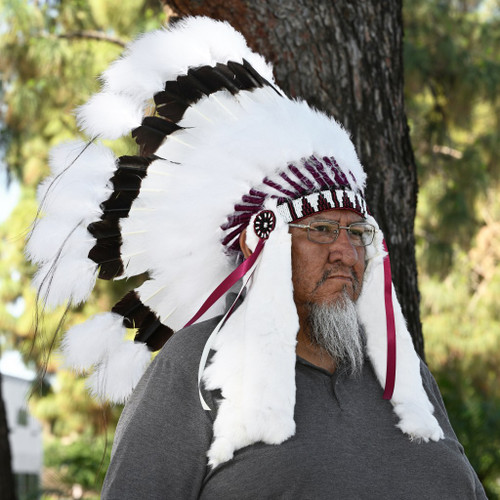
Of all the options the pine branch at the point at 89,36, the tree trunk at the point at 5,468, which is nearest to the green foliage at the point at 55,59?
the pine branch at the point at 89,36

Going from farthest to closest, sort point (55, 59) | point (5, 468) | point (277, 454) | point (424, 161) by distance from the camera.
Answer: point (424, 161)
point (55, 59)
point (5, 468)
point (277, 454)

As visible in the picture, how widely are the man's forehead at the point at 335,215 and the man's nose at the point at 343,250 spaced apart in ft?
0.15

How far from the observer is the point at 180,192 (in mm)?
2574

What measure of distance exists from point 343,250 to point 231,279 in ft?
1.14

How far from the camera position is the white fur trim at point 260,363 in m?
2.10

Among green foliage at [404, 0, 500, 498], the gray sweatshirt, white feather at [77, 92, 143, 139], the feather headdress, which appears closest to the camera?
the gray sweatshirt

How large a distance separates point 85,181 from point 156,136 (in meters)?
0.27

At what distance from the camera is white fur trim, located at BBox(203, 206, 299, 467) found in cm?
210

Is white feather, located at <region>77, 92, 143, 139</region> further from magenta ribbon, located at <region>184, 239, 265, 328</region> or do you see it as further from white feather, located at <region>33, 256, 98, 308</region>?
magenta ribbon, located at <region>184, 239, 265, 328</region>

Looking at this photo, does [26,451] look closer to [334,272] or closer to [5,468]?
[5,468]

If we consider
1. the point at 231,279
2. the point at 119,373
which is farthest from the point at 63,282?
the point at 231,279

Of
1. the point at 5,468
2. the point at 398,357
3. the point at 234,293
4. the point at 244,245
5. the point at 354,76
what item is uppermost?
the point at 354,76

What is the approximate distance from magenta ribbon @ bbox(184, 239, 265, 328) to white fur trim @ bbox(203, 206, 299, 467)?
4cm

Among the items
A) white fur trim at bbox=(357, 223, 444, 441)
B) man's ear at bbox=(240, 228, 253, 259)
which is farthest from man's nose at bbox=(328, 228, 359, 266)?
man's ear at bbox=(240, 228, 253, 259)
